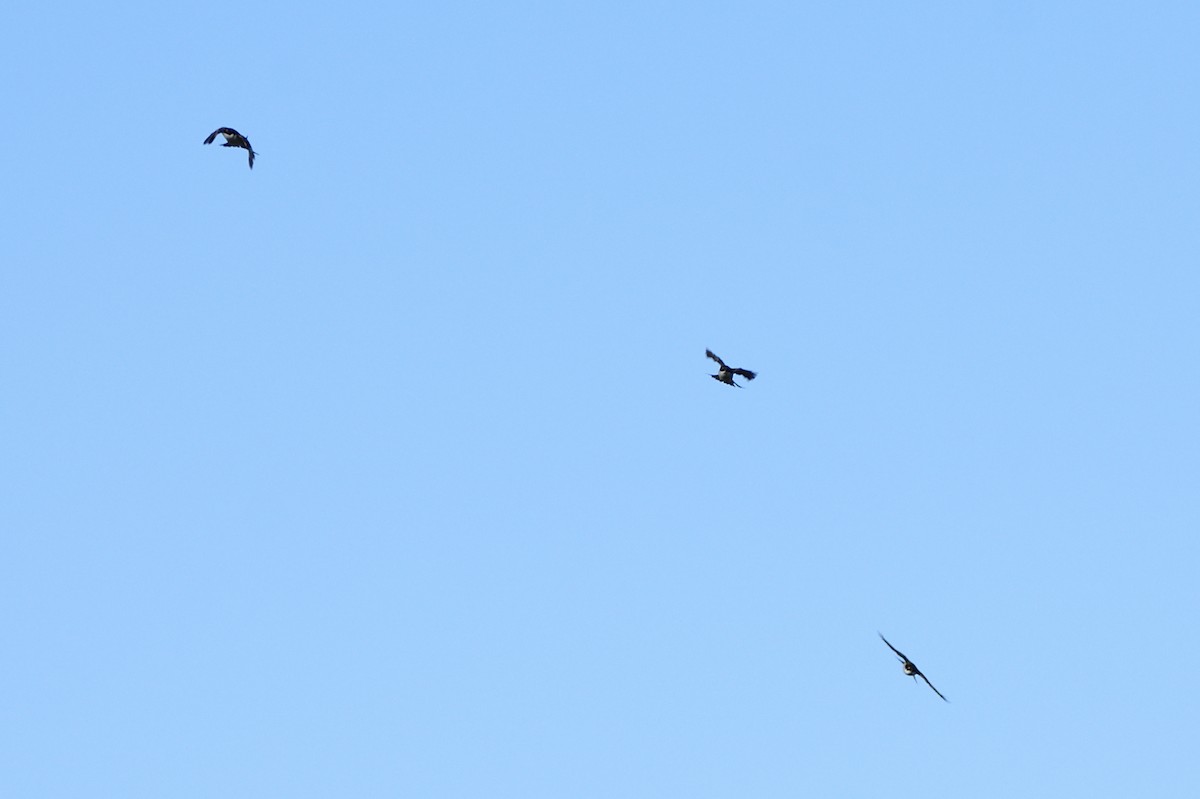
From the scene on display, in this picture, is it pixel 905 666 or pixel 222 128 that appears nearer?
pixel 222 128

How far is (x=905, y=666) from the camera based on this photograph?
11812cm

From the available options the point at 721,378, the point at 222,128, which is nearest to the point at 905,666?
the point at 721,378

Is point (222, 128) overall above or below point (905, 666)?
above

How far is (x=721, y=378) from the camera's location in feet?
351

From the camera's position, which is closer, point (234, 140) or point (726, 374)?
point (234, 140)

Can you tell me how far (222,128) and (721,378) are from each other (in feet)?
82.1

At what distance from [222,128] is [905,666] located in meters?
44.1

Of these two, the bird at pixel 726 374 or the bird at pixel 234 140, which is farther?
the bird at pixel 726 374

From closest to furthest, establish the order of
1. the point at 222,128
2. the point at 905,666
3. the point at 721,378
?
the point at 222,128 < the point at 721,378 < the point at 905,666

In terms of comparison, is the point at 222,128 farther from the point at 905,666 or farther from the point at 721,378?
the point at 905,666

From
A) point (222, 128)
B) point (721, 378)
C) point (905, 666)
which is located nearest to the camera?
point (222, 128)

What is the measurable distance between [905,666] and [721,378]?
2037 cm

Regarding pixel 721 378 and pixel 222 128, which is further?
pixel 721 378

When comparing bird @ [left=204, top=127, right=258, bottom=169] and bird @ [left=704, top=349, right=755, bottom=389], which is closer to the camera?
bird @ [left=204, top=127, right=258, bottom=169]
